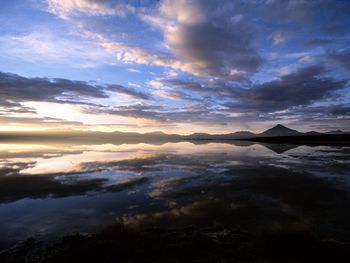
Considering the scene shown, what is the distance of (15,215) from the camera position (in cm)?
1085

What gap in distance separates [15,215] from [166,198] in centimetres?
733

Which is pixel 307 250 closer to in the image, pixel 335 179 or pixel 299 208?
pixel 299 208

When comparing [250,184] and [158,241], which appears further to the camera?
[250,184]

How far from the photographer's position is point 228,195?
45.9 feet

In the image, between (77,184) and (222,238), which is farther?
(77,184)

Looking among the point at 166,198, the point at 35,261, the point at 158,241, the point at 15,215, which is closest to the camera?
the point at 35,261

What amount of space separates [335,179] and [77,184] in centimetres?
1937

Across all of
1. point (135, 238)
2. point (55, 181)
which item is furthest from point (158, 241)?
point (55, 181)

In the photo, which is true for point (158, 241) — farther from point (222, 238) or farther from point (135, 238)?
point (222, 238)

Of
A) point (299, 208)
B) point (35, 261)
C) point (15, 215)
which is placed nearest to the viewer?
point (35, 261)

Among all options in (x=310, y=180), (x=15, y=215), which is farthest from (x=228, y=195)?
(x=15, y=215)

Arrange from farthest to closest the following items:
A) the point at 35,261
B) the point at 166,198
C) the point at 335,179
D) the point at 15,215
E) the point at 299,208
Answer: the point at 335,179
the point at 166,198
the point at 299,208
the point at 15,215
the point at 35,261

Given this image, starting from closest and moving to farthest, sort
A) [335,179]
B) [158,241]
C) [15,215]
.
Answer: [158,241]
[15,215]
[335,179]

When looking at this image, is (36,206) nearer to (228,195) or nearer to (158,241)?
(158,241)
